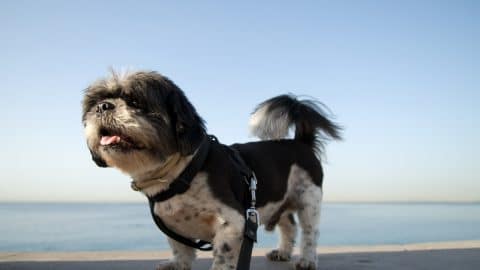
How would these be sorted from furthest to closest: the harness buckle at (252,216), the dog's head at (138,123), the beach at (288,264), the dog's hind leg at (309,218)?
the dog's hind leg at (309,218) < the beach at (288,264) < the harness buckle at (252,216) < the dog's head at (138,123)

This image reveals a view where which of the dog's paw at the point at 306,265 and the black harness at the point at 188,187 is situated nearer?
the black harness at the point at 188,187

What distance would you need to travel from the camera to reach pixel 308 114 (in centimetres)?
532

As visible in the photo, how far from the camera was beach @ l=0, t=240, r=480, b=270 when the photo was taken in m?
4.23

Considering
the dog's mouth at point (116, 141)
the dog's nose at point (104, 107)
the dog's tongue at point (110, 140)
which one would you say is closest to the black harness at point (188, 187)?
the dog's mouth at point (116, 141)

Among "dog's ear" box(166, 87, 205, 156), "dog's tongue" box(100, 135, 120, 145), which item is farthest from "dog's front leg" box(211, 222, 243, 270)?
"dog's tongue" box(100, 135, 120, 145)

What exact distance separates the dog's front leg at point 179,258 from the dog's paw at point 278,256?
1.24 metres

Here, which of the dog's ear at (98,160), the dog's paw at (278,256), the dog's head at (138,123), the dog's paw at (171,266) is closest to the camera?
the dog's head at (138,123)

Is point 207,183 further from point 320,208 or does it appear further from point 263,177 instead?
point 320,208

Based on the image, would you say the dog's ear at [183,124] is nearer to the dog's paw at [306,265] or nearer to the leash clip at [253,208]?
the leash clip at [253,208]

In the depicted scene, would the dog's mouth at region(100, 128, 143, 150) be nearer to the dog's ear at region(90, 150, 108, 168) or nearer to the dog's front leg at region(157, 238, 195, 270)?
the dog's ear at region(90, 150, 108, 168)

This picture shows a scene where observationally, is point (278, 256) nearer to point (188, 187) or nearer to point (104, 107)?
point (188, 187)

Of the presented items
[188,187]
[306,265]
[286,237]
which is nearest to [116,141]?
[188,187]

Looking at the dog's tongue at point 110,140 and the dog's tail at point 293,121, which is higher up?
the dog's tail at point 293,121

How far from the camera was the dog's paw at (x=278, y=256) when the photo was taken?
498 cm
